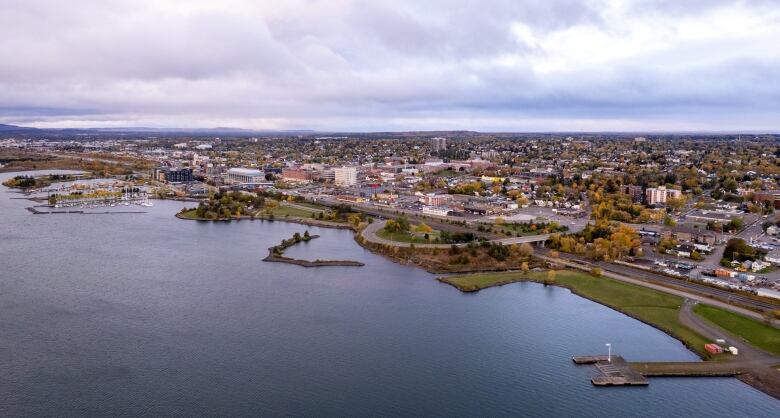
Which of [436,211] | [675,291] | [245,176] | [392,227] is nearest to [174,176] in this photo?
[245,176]

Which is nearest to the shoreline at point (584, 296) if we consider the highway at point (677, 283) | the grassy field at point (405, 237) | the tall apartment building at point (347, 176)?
the highway at point (677, 283)

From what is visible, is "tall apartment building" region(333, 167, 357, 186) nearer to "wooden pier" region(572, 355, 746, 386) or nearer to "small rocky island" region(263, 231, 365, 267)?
"small rocky island" region(263, 231, 365, 267)

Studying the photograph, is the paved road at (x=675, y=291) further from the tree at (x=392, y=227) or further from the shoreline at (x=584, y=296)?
the tree at (x=392, y=227)

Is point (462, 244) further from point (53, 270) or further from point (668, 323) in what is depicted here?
point (53, 270)

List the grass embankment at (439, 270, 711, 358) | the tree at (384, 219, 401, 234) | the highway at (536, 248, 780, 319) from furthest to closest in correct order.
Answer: the tree at (384, 219, 401, 234) → the highway at (536, 248, 780, 319) → the grass embankment at (439, 270, 711, 358)

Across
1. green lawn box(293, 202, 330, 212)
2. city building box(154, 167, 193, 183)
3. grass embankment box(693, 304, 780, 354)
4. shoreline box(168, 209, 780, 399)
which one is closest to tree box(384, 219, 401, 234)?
shoreline box(168, 209, 780, 399)

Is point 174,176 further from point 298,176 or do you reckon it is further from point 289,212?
point 289,212
